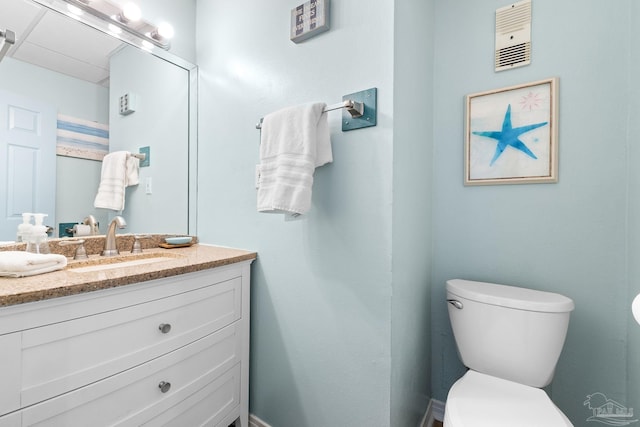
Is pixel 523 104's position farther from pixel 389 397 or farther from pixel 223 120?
pixel 223 120

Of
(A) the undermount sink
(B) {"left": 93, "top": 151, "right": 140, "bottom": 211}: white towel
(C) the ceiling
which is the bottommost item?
(A) the undermount sink

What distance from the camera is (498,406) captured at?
89cm

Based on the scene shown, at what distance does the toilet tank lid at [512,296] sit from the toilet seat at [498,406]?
0.27 m

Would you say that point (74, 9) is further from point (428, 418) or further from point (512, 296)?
point (428, 418)

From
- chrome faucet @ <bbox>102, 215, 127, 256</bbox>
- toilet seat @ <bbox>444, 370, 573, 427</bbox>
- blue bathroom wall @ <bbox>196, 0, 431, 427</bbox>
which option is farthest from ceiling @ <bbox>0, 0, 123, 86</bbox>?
toilet seat @ <bbox>444, 370, 573, 427</bbox>

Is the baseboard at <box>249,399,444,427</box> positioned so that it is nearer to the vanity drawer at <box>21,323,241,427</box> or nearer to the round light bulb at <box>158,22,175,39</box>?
the vanity drawer at <box>21,323,241,427</box>

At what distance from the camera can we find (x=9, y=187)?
1.10 meters

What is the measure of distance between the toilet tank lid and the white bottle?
167 centimetres

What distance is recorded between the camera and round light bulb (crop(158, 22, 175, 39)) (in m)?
1.45

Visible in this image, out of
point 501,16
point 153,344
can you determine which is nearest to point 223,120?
point 153,344

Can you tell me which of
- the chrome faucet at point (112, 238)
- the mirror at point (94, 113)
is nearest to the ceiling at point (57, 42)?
the mirror at point (94, 113)

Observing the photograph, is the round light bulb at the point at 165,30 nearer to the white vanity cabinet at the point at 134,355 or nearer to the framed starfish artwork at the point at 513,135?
the white vanity cabinet at the point at 134,355

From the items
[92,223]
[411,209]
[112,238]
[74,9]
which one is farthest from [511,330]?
[74,9]

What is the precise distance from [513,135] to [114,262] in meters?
1.83
